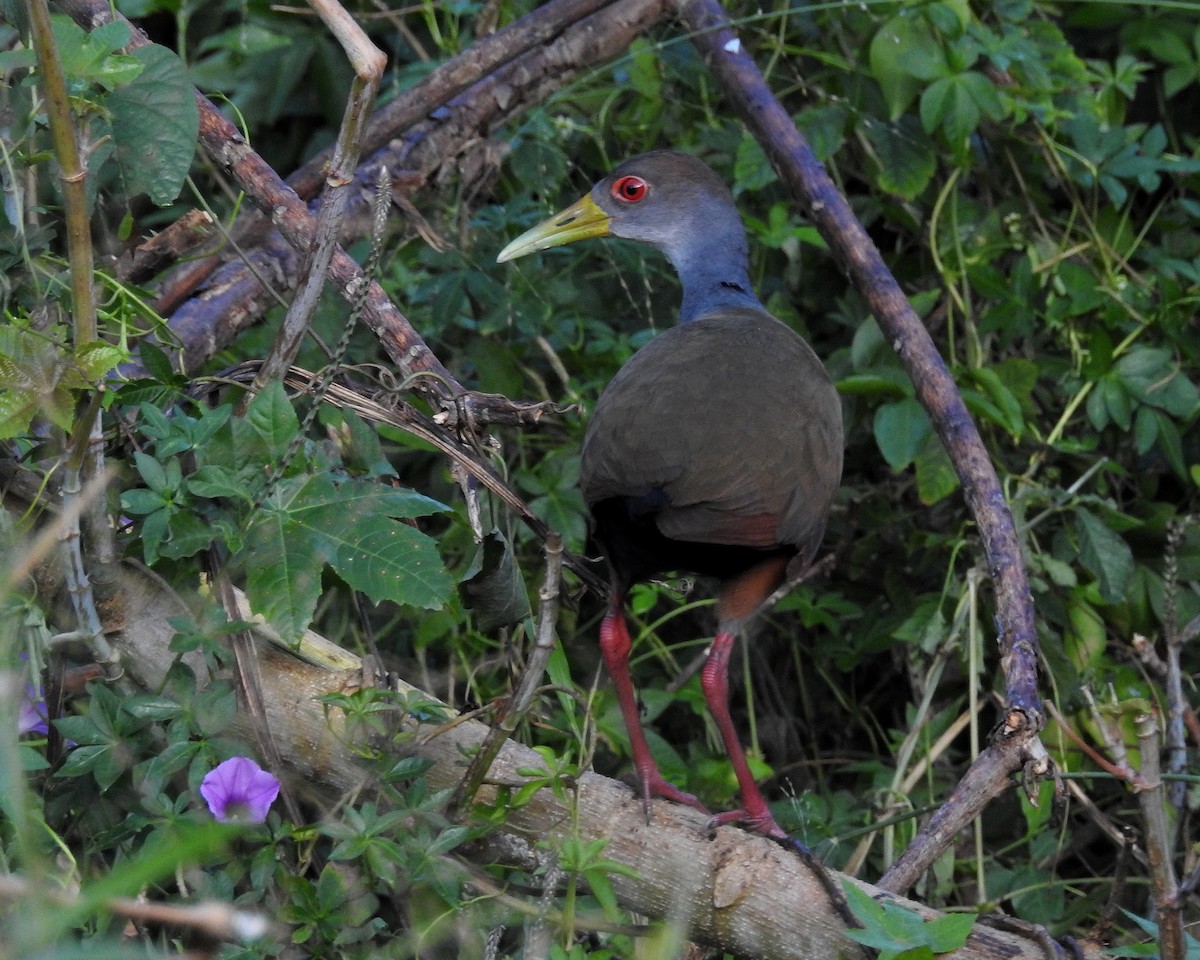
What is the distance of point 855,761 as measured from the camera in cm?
377

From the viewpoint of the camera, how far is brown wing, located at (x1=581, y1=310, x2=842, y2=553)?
2555 millimetres

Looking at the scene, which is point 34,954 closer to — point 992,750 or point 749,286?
point 992,750

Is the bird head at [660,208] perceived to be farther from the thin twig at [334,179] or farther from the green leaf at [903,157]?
the thin twig at [334,179]

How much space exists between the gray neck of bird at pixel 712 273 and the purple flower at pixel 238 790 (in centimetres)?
195

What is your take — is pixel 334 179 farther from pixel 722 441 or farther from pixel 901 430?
pixel 901 430

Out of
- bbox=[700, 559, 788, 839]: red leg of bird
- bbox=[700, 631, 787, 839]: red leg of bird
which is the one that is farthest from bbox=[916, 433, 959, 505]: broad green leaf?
bbox=[700, 631, 787, 839]: red leg of bird

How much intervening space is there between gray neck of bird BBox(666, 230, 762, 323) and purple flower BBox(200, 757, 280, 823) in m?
1.95

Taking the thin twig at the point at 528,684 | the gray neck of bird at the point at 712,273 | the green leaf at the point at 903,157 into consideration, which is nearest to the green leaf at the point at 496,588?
the thin twig at the point at 528,684

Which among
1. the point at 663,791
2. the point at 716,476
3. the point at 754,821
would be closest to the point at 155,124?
the point at 716,476

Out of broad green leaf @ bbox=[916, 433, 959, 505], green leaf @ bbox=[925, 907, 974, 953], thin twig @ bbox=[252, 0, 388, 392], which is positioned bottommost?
broad green leaf @ bbox=[916, 433, 959, 505]

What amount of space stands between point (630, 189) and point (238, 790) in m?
2.28

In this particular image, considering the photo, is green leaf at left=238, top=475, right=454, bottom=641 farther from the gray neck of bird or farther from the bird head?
the bird head

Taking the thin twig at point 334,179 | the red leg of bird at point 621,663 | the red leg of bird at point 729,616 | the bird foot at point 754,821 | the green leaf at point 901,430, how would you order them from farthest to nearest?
the green leaf at point 901,430, the red leg of bird at point 729,616, the red leg of bird at point 621,663, the bird foot at point 754,821, the thin twig at point 334,179

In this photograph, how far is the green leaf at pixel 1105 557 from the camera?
340 centimetres
